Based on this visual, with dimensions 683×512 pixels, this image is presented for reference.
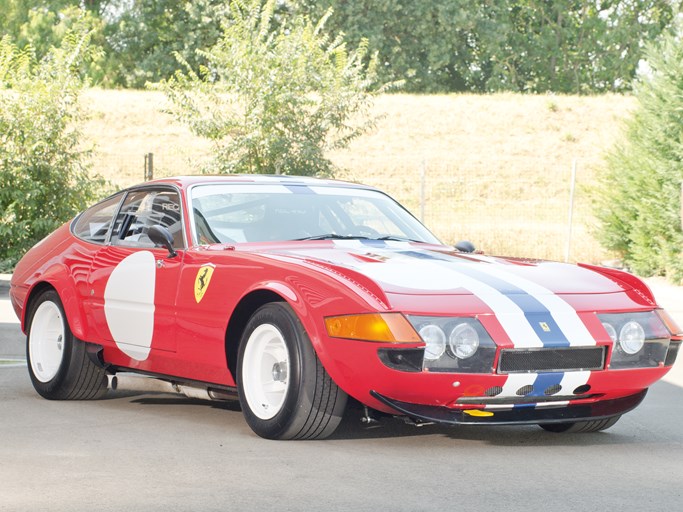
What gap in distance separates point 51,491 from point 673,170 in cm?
1735

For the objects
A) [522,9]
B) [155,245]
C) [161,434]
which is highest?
[522,9]

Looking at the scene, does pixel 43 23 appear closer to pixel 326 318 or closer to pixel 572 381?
pixel 326 318

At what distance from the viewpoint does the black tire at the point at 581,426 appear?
6852 millimetres

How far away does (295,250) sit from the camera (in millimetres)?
6812

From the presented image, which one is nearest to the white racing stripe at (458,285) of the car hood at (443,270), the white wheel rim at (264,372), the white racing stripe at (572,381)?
the car hood at (443,270)

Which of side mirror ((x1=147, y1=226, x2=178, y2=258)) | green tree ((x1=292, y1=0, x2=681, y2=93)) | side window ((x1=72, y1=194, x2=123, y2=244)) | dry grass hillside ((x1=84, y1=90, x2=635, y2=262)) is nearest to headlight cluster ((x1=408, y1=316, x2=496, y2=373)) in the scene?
side mirror ((x1=147, y1=226, x2=178, y2=258))

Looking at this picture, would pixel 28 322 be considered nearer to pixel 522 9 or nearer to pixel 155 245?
pixel 155 245

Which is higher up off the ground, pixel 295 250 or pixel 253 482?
pixel 295 250

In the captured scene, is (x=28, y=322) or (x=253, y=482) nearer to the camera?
(x=253, y=482)

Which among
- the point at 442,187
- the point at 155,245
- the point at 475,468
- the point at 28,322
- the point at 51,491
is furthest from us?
the point at 442,187

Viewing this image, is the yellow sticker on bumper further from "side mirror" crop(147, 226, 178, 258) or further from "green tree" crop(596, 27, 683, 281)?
"green tree" crop(596, 27, 683, 281)

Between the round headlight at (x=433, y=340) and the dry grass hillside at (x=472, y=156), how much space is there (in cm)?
1597

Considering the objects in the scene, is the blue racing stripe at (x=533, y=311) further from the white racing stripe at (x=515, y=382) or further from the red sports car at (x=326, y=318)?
the white racing stripe at (x=515, y=382)

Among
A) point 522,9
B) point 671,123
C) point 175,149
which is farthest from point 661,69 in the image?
point 522,9
